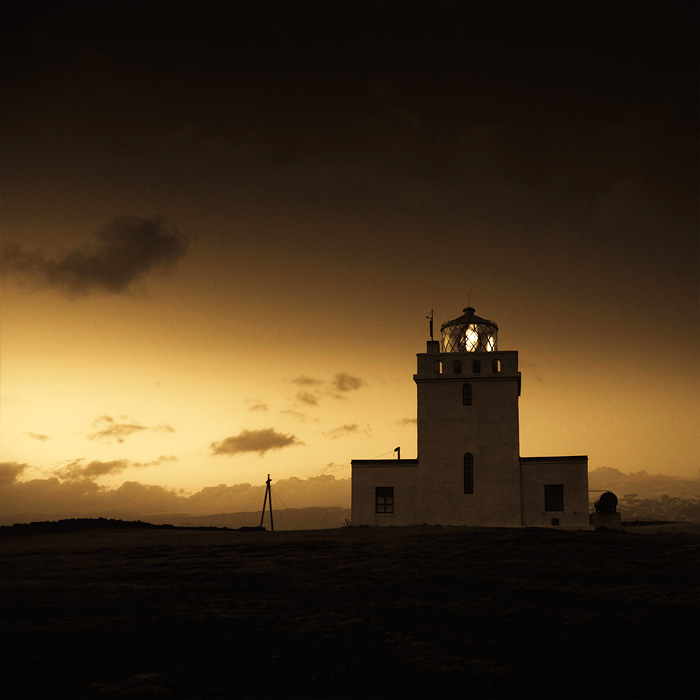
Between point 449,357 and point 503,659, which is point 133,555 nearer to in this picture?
point 503,659

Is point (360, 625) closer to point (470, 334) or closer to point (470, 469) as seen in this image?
point (470, 469)

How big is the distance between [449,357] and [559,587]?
1932 centimetres

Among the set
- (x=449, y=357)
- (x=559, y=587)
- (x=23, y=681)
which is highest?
(x=449, y=357)

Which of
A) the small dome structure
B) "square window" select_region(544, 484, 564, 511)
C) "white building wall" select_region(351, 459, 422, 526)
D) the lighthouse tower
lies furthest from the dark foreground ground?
the small dome structure

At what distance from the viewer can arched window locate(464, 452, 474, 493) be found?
31.2 meters

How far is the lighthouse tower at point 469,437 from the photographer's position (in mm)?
30859

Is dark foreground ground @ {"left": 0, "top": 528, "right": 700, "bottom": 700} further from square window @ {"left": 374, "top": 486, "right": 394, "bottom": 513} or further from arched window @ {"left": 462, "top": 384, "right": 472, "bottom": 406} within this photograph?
arched window @ {"left": 462, "top": 384, "right": 472, "bottom": 406}

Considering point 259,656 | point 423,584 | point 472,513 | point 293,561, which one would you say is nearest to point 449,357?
point 472,513

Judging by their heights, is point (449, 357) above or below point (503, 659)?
above

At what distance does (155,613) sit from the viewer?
12.5 metres

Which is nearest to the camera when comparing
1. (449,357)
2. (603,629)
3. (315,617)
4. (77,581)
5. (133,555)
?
(603,629)

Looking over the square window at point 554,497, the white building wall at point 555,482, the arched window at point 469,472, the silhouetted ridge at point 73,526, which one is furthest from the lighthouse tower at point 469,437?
the silhouetted ridge at point 73,526

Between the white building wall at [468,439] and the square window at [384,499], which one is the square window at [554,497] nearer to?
the white building wall at [468,439]

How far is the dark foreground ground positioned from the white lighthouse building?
11.8m
